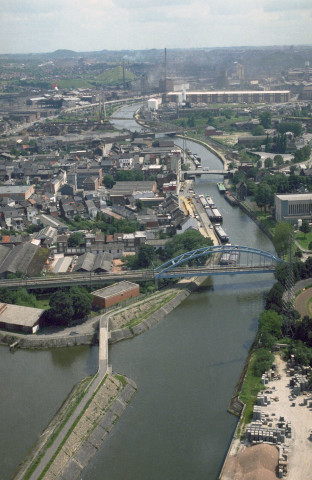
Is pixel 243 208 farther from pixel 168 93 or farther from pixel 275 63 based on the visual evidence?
pixel 275 63

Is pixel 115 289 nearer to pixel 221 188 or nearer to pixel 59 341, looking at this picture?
pixel 59 341

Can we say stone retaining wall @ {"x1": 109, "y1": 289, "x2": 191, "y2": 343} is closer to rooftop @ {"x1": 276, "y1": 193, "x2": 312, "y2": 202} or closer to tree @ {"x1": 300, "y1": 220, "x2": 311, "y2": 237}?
tree @ {"x1": 300, "y1": 220, "x2": 311, "y2": 237}

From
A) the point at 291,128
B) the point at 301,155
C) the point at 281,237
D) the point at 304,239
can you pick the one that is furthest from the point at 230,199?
the point at 291,128

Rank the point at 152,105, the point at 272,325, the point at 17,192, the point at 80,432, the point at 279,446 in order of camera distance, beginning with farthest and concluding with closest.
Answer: the point at 152,105, the point at 17,192, the point at 272,325, the point at 80,432, the point at 279,446

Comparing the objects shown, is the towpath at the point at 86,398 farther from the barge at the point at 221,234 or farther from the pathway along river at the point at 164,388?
the barge at the point at 221,234

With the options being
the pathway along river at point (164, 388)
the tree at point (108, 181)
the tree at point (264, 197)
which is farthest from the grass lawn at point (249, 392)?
the tree at point (108, 181)

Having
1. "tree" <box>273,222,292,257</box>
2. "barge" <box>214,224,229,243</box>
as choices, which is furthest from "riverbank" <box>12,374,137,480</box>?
"barge" <box>214,224,229,243</box>
